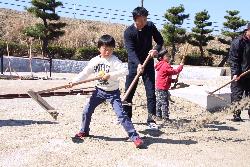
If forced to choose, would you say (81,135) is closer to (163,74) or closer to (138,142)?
(138,142)

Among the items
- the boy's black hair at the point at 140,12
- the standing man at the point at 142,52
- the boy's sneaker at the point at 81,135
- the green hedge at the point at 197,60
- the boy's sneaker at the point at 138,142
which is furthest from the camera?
the green hedge at the point at 197,60

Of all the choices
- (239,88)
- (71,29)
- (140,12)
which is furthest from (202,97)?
(71,29)

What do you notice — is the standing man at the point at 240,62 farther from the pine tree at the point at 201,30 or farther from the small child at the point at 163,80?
the pine tree at the point at 201,30

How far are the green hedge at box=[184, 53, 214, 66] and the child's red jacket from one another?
83.9 ft

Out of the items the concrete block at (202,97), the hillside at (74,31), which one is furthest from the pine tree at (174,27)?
the concrete block at (202,97)

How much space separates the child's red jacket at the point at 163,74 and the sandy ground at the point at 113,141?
651 millimetres

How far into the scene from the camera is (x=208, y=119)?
8492mm

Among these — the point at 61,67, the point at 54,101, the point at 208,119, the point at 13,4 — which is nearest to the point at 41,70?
the point at 61,67

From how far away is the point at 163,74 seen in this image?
8.05m

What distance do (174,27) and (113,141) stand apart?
26.7 m

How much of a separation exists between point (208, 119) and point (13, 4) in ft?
72.6

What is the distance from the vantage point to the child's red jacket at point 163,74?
7.98m

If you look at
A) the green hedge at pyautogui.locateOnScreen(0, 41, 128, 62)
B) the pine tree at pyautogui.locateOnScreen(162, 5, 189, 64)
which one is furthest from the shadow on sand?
the pine tree at pyautogui.locateOnScreen(162, 5, 189, 64)

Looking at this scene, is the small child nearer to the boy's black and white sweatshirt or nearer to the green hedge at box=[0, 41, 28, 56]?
the boy's black and white sweatshirt
